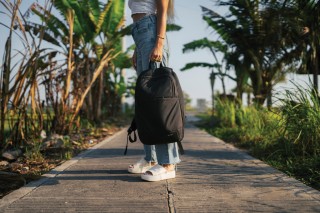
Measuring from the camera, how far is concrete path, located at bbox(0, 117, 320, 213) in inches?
102

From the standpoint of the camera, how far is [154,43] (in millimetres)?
3479

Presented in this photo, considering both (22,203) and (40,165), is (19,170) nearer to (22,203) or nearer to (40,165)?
(40,165)

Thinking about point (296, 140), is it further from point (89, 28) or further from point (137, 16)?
point (89, 28)

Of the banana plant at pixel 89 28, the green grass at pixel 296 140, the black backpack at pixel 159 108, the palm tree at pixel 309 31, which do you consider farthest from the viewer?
the banana plant at pixel 89 28

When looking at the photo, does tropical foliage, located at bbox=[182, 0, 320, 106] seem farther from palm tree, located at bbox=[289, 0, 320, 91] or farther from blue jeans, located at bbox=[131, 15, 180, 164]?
blue jeans, located at bbox=[131, 15, 180, 164]

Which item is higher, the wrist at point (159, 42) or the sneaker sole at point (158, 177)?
the wrist at point (159, 42)

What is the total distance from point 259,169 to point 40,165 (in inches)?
94.7

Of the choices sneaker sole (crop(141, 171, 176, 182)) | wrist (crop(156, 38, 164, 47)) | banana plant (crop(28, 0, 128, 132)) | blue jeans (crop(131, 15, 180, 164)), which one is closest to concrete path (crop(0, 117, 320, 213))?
sneaker sole (crop(141, 171, 176, 182))

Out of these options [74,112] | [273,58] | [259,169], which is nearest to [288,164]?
[259,169]

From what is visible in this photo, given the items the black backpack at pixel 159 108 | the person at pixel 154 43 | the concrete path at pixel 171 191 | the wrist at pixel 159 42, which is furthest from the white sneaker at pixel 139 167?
the wrist at pixel 159 42

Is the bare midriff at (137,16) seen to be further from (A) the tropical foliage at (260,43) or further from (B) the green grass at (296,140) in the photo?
(A) the tropical foliage at (260,43)

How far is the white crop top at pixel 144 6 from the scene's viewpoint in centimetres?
349

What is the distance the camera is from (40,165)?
445 cm

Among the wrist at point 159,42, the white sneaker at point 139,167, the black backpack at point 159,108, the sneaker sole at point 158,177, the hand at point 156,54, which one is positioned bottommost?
the sneaker sole at point 158,177
